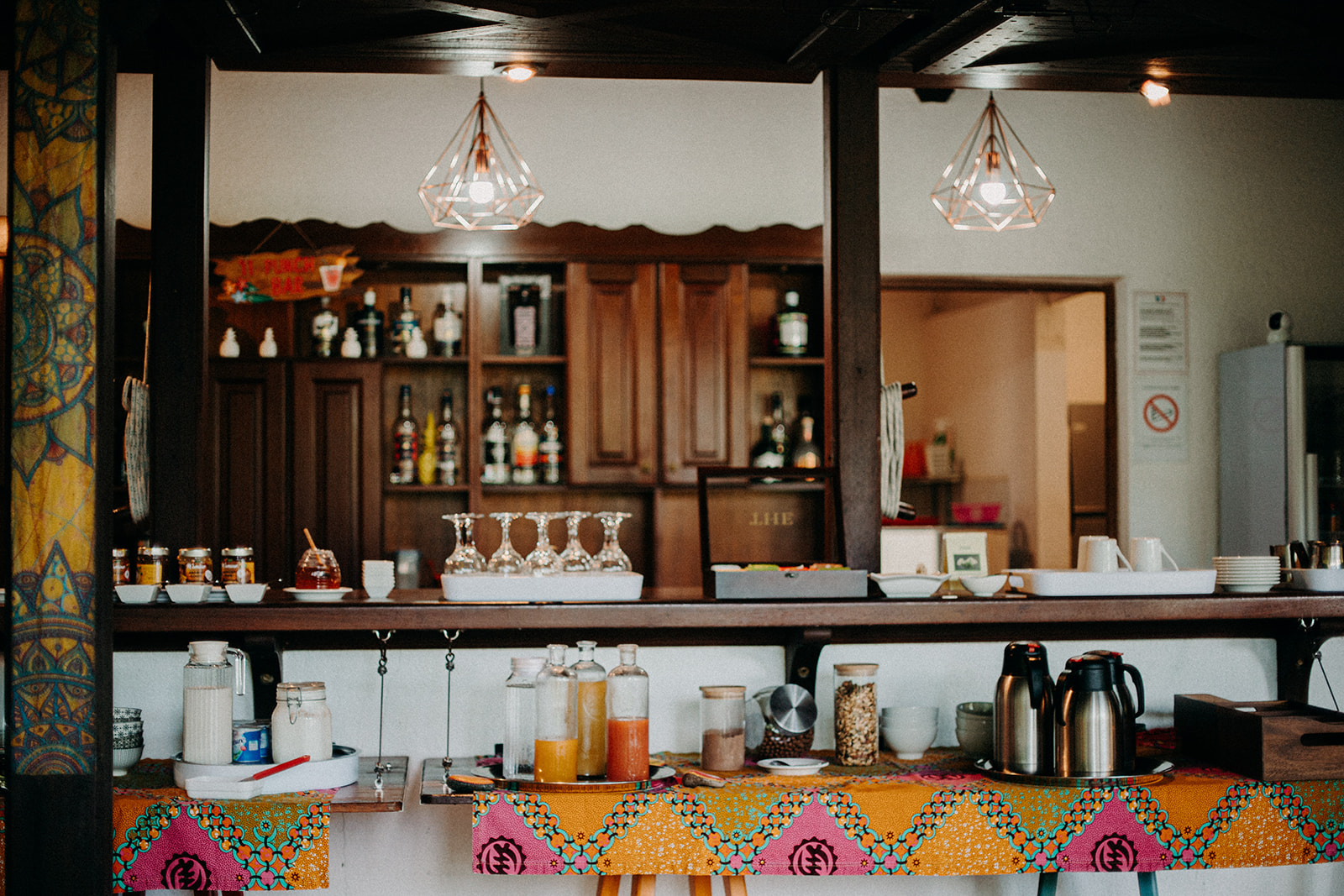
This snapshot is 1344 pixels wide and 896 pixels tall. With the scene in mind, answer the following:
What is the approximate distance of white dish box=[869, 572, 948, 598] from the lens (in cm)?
271

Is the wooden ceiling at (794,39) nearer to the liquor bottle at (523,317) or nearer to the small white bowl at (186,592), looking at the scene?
the small white bowl at (186,592)

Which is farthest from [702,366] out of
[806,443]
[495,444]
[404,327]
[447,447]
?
[404,327]

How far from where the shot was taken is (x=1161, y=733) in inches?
114

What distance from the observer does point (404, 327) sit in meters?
4.78

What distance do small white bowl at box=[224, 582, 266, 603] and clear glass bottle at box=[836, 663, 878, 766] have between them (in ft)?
4.28

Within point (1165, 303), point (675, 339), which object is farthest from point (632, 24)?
point (1165, 303)

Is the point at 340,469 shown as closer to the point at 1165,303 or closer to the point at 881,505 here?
the point at 881,505

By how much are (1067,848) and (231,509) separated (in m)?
3.34

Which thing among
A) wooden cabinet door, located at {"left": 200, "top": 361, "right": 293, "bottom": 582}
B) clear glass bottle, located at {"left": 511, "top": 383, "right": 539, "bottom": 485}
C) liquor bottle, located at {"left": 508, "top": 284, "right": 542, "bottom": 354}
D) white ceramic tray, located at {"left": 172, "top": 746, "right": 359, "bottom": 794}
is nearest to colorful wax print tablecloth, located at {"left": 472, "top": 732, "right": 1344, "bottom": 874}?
white ceramic tray, located at {"left": 172, "top": 746, "right": 359, "bottom": 794}

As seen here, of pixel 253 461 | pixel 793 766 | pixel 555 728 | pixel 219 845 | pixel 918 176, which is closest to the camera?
pixel 219 845

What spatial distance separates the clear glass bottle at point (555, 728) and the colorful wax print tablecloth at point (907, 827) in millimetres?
77

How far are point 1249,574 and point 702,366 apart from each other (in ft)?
7.76

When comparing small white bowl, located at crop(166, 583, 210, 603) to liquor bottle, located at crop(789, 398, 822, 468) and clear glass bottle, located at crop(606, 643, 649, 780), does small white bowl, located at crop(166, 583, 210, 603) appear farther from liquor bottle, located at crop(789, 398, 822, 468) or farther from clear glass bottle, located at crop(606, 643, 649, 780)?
liquor bottle, located at crop(789, 398, 822, 468)

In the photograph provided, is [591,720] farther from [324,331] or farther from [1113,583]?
[324,331]
